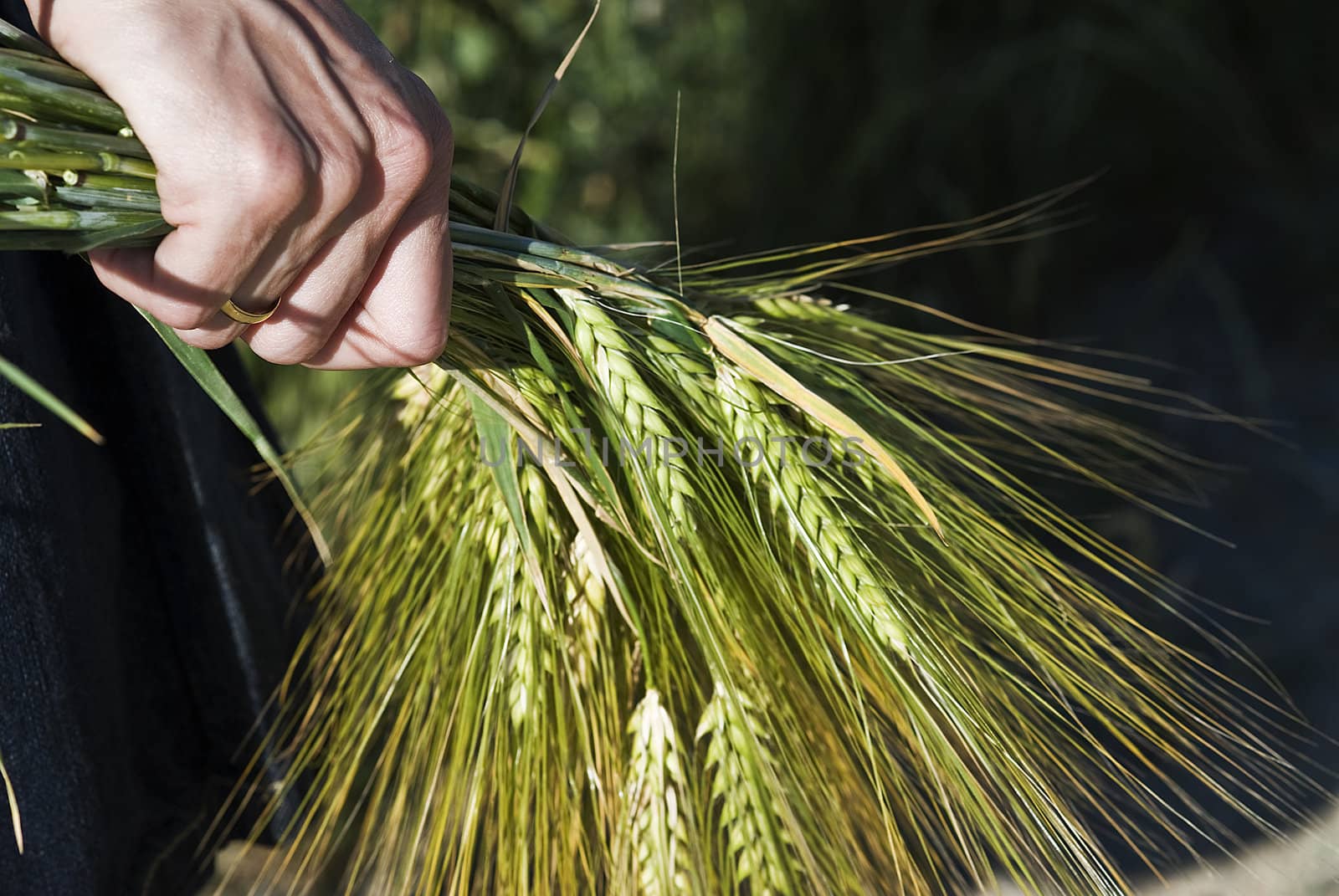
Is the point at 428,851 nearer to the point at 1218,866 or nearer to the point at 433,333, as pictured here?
the point at 433,333

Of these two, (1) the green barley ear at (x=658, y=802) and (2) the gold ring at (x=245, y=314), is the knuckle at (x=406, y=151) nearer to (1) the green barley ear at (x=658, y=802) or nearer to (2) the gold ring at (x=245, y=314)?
(2) the gold ring at (x=245, y=314)

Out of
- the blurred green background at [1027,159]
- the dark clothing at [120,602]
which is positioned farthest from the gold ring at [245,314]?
the blurred green background at [1027,159]

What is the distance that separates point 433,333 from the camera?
0.34m

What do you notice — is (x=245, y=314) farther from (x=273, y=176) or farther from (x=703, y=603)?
(x=703, y=603)

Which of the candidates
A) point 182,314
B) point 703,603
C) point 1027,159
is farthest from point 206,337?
point 1027,159

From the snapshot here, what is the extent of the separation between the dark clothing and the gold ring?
6.2 inches

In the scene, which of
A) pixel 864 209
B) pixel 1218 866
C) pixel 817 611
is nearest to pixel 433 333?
pixel 817 611

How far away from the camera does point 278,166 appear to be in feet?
0.92

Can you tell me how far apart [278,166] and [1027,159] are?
3.70 ft

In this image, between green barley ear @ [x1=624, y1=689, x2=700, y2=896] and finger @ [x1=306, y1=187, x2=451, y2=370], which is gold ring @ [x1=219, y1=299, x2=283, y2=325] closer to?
finger @ [x1=306, y1=187, x2=451, y2=370]

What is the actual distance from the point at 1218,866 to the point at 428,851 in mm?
620

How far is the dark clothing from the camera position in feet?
1.42

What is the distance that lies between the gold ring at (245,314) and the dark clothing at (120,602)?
6.2 inches

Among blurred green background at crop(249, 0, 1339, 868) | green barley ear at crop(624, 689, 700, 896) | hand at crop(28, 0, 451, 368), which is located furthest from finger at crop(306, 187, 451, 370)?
blurred green background at crop(249, 0, 1339, 868)
